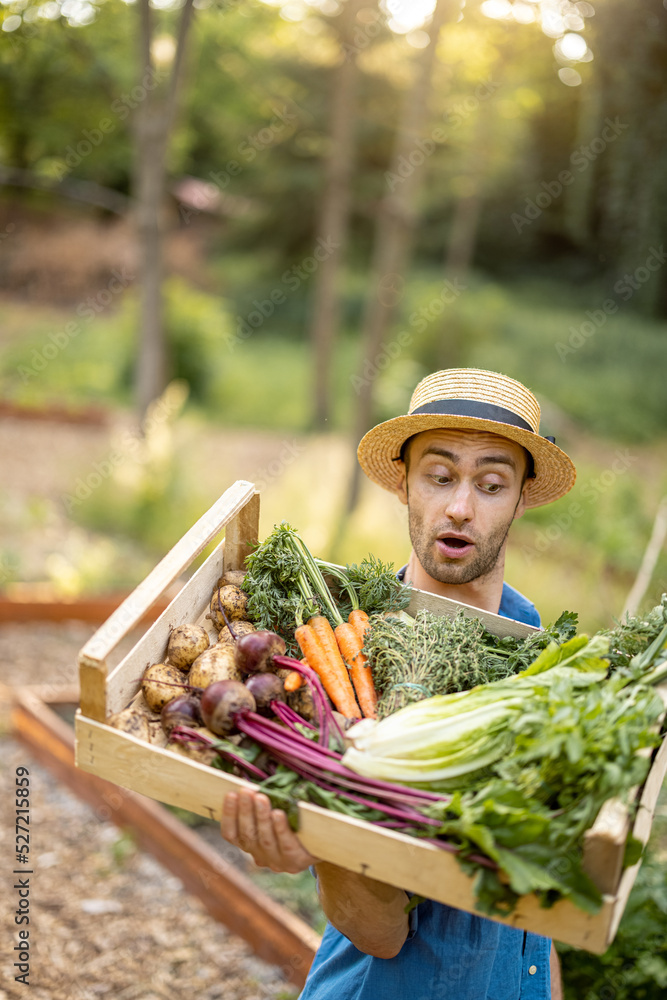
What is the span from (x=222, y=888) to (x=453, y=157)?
2261 cm

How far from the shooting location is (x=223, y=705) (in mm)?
1784

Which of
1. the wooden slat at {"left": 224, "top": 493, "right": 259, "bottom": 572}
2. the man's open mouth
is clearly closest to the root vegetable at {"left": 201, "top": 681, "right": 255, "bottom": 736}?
the wooden slat at {"left": 224, "top": 493, "right": 259, "bottom": 572}

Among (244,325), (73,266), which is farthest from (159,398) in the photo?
(73,266)

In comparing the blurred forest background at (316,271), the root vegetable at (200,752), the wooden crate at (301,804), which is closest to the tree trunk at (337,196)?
the blurred forest background at (316,271)

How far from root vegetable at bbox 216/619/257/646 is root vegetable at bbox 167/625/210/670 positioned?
0.04m

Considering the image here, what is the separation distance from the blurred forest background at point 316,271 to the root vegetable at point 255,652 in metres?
1.79

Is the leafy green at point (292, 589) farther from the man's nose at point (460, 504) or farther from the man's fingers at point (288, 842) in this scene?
the man's fingers at point (288, 842)

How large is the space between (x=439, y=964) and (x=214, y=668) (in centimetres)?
93

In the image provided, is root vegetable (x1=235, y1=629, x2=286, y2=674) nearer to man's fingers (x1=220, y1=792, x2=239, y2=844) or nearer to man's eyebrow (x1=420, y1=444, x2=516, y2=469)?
man's fingers (x1=220, y1=792, x2=239, y2=844)

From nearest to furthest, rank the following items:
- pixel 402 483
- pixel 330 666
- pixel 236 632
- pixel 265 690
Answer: pixel 265 690 → pixel 330 666 → pixel 236 632 → pixel 402 483

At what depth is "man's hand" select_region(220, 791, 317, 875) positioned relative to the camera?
5.43ft

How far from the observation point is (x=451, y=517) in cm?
231

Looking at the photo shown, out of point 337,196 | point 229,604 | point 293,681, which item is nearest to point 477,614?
point 293,681

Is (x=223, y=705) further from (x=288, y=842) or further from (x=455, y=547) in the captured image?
(x=455, y=547)
